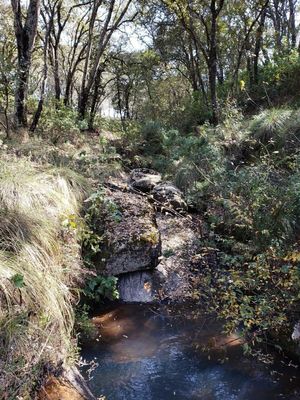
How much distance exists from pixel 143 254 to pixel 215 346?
4.91 feet

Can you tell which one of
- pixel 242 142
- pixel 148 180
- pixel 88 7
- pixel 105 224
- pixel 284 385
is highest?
pixel 88 7

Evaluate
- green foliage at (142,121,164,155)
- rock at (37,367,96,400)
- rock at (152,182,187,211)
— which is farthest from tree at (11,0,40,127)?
rock at (37,367,96,400)

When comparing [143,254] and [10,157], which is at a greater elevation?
[10,157]

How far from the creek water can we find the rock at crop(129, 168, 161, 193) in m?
2.83

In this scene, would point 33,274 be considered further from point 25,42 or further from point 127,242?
point 25,42

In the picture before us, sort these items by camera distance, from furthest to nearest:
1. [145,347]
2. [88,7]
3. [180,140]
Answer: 1. [88,7]
2. [180,140]
3. [145,347]

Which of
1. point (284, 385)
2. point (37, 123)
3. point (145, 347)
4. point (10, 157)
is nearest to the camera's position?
point (284, 385)

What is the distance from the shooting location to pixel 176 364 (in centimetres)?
369

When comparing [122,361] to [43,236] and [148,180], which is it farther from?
[148,180]

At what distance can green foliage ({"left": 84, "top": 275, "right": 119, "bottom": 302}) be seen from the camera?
4.42m

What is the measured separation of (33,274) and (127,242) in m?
1.95

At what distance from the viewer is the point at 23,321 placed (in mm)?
2670

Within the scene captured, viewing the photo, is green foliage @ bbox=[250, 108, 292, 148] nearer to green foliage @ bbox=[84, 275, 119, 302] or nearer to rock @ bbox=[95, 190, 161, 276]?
rock @ bbox=[95, 190, 161, 276]

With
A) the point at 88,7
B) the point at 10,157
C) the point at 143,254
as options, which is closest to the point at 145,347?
the point at 143,254
